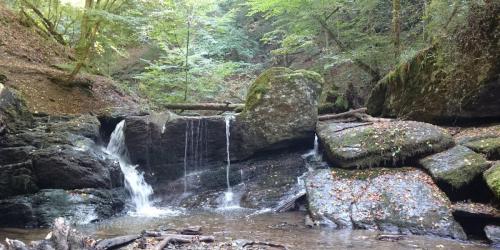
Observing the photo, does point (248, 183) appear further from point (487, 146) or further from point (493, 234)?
point (493, 234)

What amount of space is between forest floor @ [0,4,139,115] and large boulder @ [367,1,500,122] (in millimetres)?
8324

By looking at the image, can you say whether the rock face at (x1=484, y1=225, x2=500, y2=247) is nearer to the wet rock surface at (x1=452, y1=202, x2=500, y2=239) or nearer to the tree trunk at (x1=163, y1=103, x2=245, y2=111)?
the wet rock surface at (x1=452, y1=202, x2=500, y2=239)

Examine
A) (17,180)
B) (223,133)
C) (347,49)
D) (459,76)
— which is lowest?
(17,180)

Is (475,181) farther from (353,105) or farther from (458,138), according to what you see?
(353,105)

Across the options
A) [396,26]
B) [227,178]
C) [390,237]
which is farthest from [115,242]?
[396,26]

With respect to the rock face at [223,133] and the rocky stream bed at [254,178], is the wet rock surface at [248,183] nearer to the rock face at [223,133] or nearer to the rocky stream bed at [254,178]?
the rocky stream bed at [254,178]

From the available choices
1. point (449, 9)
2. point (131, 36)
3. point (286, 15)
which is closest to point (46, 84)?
point (131, 36)

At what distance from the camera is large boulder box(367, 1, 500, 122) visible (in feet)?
30.8

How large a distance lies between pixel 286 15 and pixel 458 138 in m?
8.70

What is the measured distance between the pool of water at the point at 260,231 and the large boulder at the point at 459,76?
14.5 ft

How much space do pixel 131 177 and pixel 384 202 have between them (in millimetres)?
6526

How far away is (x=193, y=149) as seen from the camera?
11945mm

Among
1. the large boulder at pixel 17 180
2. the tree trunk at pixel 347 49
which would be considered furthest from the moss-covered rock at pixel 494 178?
the large boulder at pixel 17 180

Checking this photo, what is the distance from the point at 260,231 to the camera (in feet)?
24.4
